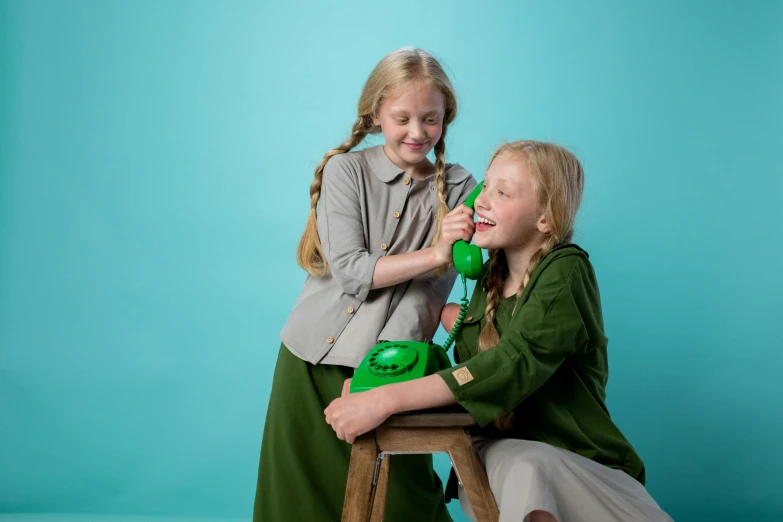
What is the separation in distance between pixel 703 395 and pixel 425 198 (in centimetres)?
156

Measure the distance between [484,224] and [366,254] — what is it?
1.09ft

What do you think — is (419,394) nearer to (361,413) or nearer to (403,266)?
(361,413)

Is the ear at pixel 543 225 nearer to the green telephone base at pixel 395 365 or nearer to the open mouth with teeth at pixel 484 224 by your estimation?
the open mouth with teeth at pixel 484 224

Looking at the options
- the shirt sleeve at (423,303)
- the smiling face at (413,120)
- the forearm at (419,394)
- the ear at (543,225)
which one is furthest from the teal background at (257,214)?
the forearm at (419,394)

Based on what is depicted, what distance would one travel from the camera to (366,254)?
2.29 meters

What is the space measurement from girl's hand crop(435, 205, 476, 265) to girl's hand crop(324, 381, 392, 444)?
47 cm

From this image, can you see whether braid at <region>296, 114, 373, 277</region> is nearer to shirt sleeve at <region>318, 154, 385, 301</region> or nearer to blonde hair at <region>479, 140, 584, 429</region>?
shirt sleeve at <region>318, 154, 385, 301</region>

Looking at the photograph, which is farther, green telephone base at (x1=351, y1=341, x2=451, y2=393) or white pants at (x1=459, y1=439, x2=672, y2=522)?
green telephone base at (x1=351, y1=341, x2=451, y2=393)

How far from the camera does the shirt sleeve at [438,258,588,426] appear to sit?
5.96ft

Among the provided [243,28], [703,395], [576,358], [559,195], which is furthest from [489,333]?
[243,28]

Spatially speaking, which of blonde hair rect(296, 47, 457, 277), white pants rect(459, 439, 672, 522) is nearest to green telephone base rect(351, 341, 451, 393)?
white pants rect(459, 439, 672, 522)

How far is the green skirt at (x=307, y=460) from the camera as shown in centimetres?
247

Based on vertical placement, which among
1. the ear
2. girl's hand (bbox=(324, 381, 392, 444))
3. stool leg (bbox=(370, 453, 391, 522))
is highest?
the ear

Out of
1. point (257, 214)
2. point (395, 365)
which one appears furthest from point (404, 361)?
point (257, 214)
